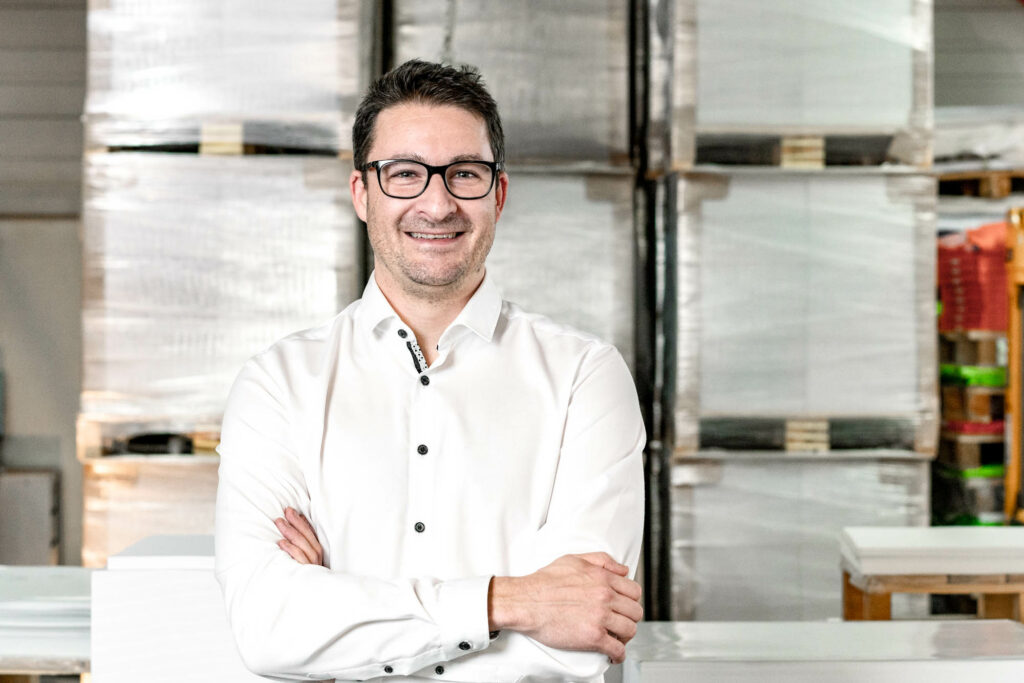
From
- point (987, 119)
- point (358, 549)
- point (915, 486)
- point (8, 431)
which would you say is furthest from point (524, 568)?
point (8, 431)

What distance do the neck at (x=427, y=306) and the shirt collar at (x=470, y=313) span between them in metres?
0.01

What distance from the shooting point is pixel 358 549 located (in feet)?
5.61

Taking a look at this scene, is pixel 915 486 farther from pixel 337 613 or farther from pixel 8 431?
pixel 8 431

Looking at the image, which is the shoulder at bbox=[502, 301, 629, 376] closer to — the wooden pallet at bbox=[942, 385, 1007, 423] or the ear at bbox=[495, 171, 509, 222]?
the ear at bbox=[495, 171, 509, 222]

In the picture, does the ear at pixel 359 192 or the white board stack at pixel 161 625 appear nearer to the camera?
the ear at pixel 359 192

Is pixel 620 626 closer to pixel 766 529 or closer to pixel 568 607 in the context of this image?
pixel 568 607

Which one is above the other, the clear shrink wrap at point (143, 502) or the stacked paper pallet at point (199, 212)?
the stacked paper pallet at point (199, 212)

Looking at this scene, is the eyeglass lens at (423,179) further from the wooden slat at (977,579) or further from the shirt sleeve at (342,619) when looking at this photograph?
the wooden slat at (977,579)

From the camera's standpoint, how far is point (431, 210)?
1738 mm

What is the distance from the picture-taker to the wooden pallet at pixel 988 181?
4.62m

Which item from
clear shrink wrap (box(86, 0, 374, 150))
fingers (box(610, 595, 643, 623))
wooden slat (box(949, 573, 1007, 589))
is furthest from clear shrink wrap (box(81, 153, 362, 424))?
wooden slat (box(949, 573, 1007, 589))

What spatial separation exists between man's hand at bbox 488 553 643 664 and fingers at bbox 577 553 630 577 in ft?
0.05

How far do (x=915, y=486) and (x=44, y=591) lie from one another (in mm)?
2642

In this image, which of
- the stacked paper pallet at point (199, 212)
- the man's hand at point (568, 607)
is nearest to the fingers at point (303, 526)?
the man's hand at point (568, 607)
